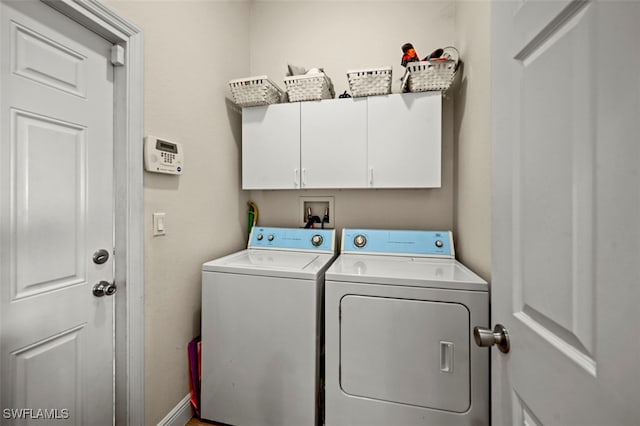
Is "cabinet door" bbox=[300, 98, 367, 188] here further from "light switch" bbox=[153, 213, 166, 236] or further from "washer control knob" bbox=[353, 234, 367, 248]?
"light switch" bbox=[153, 213, 166, 236]

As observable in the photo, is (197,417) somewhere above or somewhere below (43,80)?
below

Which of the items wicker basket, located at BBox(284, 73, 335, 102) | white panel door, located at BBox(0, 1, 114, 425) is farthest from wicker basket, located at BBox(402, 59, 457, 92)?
white panel door, located at BBox(0, 1, 114, 425)

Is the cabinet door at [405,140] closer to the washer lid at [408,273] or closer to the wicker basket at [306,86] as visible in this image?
the wicker basket at [306,86]

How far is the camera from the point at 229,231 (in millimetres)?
2062

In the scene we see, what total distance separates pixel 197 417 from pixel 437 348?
4.92ft

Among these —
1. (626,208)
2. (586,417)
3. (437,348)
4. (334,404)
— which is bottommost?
(334,404)

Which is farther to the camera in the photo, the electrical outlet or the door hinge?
the electrical outlet

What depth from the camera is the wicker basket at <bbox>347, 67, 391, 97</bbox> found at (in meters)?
1.71

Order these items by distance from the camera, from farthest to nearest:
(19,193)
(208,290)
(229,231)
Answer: (229,231) → (208,290) → (19,193)

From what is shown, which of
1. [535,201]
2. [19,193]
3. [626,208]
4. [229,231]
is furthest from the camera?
[229,231]


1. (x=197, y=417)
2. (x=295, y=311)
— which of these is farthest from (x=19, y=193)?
(x=197, y=417)

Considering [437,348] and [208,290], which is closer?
[437,348]

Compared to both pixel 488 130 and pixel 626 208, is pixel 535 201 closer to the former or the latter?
pixel 626 208

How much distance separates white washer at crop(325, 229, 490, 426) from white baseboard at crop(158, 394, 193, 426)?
0.85 meters
